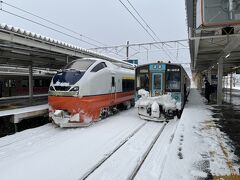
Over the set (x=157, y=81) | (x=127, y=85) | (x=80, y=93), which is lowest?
(x=80, y=93)

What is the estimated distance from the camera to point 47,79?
25.9 meters

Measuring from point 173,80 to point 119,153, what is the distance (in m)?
6.25

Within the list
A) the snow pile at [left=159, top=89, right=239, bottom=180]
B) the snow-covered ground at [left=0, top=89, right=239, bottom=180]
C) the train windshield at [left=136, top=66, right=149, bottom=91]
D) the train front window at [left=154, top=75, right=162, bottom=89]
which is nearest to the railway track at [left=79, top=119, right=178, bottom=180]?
the snow-covered ground at [left=0, top=89, right=239, bottom=180]

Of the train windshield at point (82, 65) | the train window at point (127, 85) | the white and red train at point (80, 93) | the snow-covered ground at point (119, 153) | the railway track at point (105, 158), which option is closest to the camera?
the snow-covered ground at point (119, 153)

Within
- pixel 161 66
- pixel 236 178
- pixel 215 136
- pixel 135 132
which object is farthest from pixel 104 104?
pixel 236 178

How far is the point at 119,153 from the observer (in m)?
6.52

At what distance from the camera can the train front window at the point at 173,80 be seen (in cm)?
1160

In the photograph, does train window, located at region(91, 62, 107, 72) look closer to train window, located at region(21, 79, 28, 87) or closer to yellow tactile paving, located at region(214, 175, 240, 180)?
→ yellow tactile paving, located at region(214, 175, 240, 180)

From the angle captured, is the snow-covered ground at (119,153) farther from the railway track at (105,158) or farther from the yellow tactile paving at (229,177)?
the yellow tactile paving at (229,177)

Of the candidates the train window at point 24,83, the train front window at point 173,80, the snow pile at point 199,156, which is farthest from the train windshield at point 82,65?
the train window at point 24,83

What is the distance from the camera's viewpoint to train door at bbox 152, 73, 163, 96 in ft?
38.9

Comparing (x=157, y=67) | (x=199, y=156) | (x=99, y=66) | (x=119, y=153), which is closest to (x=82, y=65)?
(x=99, y=66)

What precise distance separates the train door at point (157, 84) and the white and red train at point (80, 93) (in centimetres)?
234

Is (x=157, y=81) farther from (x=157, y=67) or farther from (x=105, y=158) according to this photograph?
(x=105, y=158)
